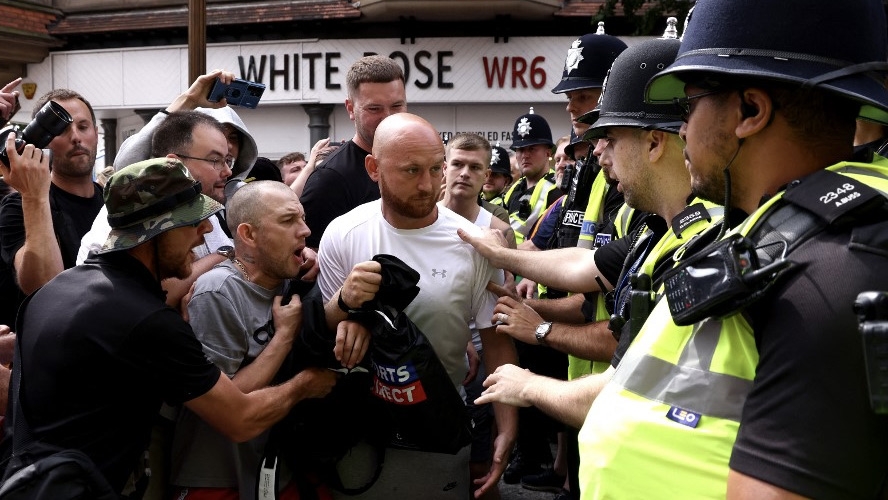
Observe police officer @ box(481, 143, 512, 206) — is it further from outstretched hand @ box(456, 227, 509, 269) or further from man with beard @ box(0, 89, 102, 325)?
outstretched hand @ box(456, 227, 509, 269)

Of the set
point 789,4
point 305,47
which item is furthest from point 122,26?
point 789,4

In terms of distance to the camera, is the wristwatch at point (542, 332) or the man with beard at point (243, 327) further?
the wristwatch at point (542, 332)

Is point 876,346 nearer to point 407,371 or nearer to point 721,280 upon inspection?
point 721,280

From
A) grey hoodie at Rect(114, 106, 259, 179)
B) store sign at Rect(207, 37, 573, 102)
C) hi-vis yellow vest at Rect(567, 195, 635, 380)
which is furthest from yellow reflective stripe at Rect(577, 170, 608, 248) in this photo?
store sign at Rect(207, 37, 573, 102)

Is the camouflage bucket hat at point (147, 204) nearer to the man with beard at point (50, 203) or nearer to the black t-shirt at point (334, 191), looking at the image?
the man with beard at point (50, 203)

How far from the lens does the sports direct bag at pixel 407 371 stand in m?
3.12

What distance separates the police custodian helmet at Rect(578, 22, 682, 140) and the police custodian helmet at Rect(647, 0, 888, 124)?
1.13 m

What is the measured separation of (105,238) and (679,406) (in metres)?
2.63

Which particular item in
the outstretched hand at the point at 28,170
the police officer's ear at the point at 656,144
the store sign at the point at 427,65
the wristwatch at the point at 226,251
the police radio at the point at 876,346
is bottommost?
the wristwatch at the point at 226,251

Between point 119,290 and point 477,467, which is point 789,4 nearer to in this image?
point 119,290

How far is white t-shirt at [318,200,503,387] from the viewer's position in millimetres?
3398

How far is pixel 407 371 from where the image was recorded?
3.12 metres

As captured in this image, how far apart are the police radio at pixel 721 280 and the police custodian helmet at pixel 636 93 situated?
1.33m

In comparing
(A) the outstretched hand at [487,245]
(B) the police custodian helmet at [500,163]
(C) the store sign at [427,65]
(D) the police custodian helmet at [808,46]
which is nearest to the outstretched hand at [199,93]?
(A) the outstretched hand at [487,245]
